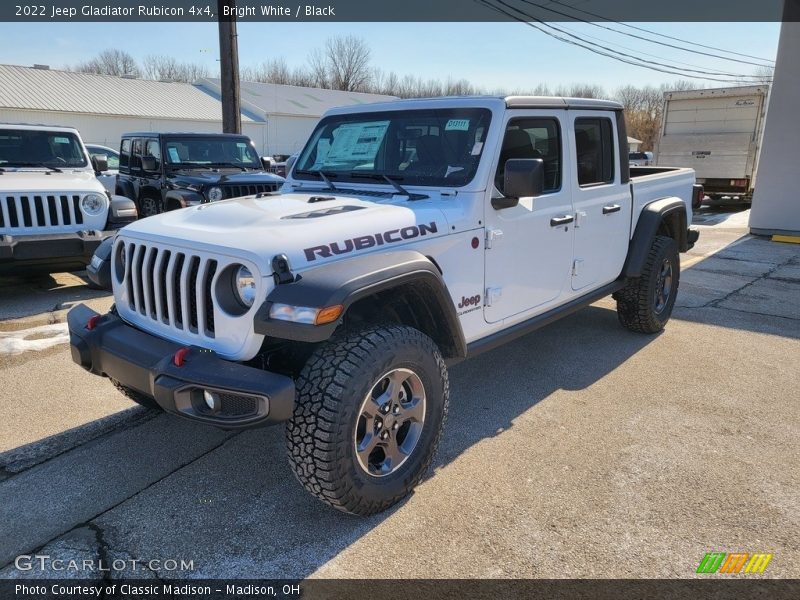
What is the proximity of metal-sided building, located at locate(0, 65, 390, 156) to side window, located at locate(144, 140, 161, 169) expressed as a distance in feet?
70.1

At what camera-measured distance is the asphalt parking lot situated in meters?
2.63

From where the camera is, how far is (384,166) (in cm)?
383

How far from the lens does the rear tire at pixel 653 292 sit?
17.2ft

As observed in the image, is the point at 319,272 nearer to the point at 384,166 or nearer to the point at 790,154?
the point at 384,166

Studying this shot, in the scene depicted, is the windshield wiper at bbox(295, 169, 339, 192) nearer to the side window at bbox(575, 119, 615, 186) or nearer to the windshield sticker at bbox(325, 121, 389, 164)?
the windshield sticker at bbox(325, 121, 389, 164)

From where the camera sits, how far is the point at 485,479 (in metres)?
3.21

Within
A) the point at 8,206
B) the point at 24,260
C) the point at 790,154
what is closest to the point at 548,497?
the point at 24,260

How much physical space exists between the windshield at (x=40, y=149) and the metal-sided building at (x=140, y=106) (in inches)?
893

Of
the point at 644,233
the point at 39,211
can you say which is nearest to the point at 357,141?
the point at 644,233

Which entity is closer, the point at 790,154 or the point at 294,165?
the point at 294,165

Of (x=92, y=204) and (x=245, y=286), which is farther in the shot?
(x=92, y=204)

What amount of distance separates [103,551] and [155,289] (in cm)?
116

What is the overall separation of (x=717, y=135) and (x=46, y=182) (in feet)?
50.0

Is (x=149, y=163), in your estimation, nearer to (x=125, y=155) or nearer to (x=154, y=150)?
(x=154, y=150)
